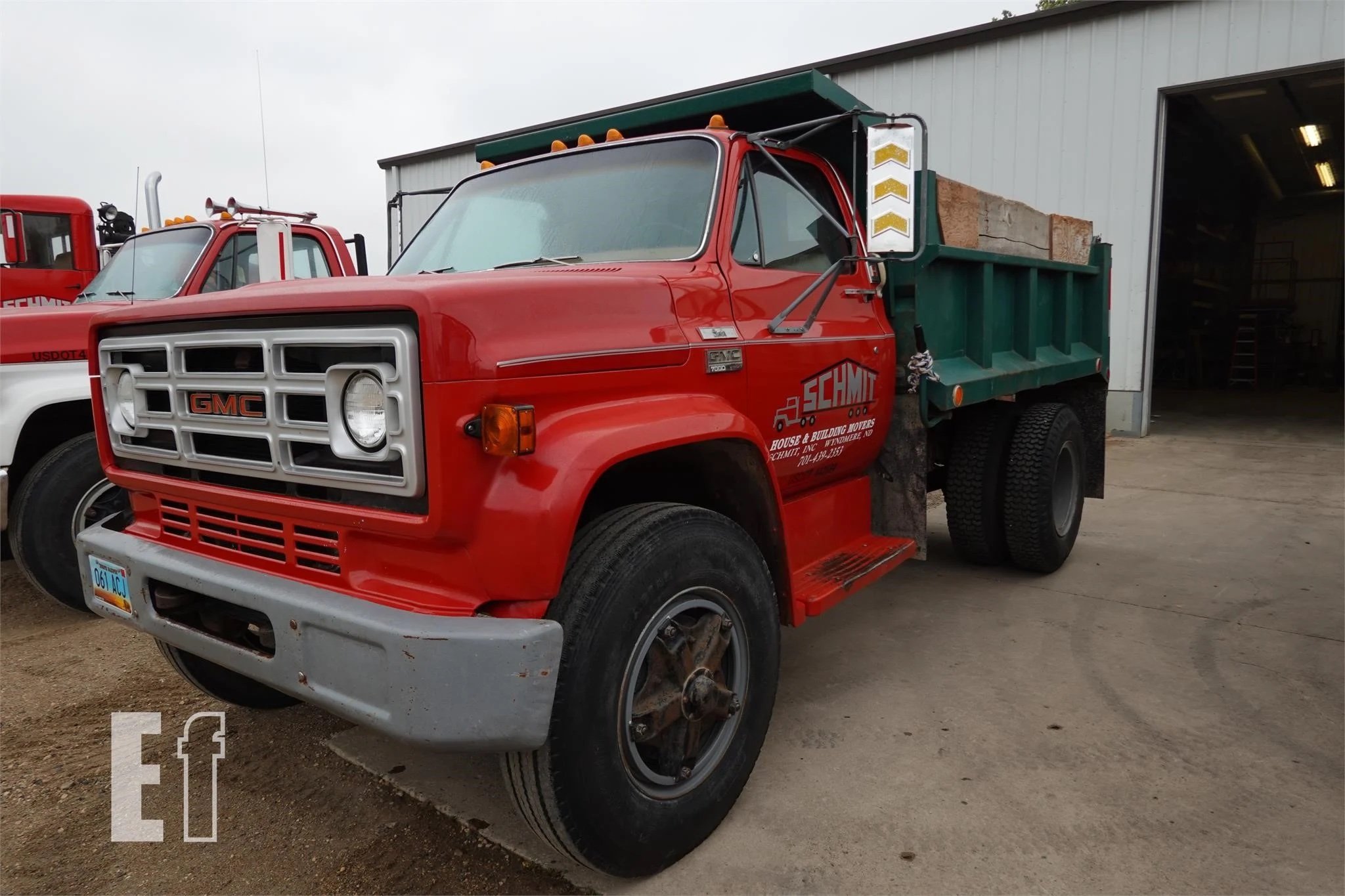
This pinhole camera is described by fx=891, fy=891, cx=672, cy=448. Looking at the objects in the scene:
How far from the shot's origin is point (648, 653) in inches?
97.3

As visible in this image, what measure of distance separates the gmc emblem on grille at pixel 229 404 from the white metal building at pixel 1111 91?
30.8 feet

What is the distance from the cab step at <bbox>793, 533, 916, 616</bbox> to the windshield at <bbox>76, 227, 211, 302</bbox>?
426cm

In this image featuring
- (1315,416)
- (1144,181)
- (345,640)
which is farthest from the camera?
(1315,416)

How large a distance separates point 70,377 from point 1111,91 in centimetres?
1089

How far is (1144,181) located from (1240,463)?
3.51m

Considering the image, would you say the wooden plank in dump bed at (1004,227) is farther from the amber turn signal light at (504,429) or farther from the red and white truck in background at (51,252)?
the red and white truck in background at (51,252)

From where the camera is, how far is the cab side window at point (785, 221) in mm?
3191

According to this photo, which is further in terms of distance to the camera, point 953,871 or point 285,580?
point 953,871

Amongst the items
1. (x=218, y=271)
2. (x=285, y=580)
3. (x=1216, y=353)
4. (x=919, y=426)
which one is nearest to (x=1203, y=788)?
(x=919, y=426)

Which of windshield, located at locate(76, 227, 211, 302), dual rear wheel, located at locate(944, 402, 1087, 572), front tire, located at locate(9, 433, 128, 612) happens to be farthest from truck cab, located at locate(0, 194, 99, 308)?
dual rear wheel, located at locate(944, 402, 1087, 572)

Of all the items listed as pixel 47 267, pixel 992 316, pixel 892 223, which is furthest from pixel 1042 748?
pixel 47 267

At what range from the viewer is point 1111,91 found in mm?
10523

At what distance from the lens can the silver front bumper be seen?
198cm

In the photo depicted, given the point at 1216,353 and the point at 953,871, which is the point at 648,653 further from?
the point at 1216,353
